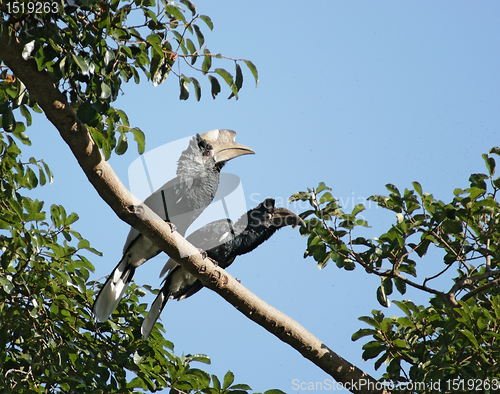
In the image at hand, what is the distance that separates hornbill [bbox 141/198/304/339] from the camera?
346 centimetres

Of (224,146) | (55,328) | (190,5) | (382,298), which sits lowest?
(55,328)

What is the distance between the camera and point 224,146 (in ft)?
10.5

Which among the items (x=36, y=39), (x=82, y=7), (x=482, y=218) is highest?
(x=482, y=218)

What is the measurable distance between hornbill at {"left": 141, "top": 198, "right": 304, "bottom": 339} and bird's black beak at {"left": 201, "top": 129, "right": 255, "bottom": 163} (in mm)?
610

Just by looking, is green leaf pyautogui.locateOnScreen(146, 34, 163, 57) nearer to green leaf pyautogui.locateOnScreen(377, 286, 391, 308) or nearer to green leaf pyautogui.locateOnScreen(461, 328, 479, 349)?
green leaf pyautogui.locateOnScreen(377, 286, 391, 308)

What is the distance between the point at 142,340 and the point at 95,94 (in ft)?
4.74

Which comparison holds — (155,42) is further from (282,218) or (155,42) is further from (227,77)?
(282,218)

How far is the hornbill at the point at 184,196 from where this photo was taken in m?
2.96

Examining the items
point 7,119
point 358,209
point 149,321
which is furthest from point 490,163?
point 7,119

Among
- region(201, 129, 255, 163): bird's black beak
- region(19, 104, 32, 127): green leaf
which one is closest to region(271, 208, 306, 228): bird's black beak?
region(201, 129, 255, 163): bird's black beak

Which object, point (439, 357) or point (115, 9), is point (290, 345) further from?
point (115, 9)

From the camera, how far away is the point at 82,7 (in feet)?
5.37

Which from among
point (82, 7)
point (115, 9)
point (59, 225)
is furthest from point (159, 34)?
point (59, 225)

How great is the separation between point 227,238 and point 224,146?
763 mm
